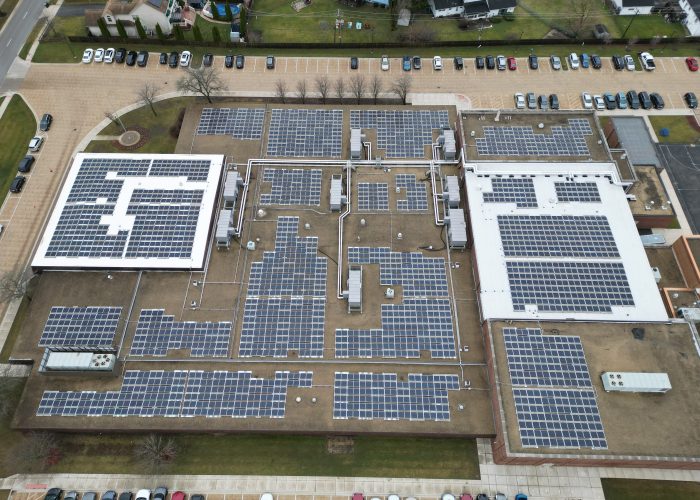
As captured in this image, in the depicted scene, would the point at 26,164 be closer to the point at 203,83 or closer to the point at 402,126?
the point at 203,83

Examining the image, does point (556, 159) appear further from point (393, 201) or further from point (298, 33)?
point (298, 33)

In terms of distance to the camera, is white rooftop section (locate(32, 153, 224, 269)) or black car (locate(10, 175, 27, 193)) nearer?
white rooftop section (locate(32, 153, 224, 269))

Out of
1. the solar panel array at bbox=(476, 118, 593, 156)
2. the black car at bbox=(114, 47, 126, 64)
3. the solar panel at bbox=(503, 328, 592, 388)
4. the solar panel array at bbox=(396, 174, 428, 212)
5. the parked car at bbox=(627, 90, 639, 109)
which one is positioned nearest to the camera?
the solar panel at bbox=(503, 328, 592, 388)

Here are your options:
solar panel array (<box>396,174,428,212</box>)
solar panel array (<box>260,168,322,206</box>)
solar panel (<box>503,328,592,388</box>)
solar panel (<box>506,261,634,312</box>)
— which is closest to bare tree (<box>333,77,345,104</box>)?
solar panel array (<box>260,168,322,206</box>)

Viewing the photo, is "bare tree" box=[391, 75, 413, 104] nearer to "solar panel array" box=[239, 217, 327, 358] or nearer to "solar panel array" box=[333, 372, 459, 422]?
"solar panel array" box=[239, 217, 327, 358]

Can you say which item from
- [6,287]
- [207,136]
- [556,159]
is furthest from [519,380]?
[6,287]
